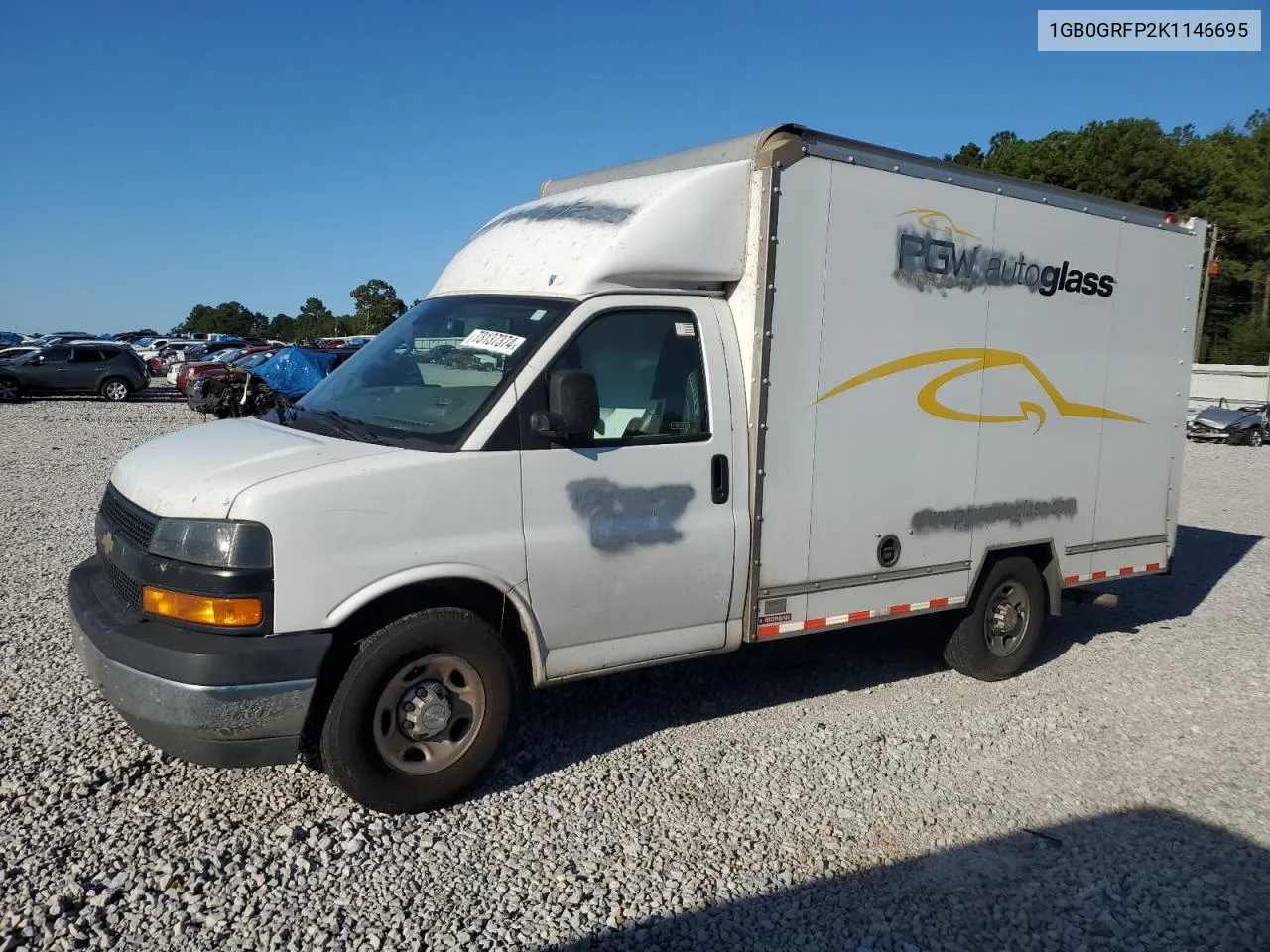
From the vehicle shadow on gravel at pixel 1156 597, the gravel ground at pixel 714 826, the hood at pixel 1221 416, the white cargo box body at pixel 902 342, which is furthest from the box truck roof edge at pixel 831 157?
the hood at pixel 1221 416

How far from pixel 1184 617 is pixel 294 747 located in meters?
7.30

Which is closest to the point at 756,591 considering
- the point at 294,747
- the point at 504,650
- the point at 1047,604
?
the point at 504,650

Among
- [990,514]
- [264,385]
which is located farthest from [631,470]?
[264,385]

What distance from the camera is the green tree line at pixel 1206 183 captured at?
45031 mm

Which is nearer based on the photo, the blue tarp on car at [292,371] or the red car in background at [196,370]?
the blue tarp on car at [292,371]

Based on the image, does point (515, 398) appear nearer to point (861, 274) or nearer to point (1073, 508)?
point (861, 274)

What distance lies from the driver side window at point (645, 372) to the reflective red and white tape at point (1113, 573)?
3.30 metres

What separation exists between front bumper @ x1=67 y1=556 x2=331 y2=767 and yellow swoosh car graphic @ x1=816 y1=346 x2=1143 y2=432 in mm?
2891

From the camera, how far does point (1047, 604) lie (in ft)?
21.7

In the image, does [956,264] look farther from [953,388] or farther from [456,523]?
[456,523]

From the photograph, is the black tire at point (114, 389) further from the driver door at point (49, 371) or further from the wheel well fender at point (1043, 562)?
the wheel well fender at point (1043, 562)

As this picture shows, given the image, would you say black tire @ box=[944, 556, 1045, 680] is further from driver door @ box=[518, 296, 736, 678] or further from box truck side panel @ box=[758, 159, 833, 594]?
driver door @ box=[518, 296, 736, 678]

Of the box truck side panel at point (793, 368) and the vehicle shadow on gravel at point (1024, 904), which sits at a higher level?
the box truck side panel at point (793, 368)

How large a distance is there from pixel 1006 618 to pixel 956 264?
7.73 ft
